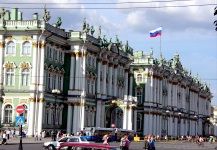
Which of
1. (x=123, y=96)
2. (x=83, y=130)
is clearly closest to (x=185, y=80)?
(x=123, y=96)

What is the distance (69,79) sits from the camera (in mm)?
88312

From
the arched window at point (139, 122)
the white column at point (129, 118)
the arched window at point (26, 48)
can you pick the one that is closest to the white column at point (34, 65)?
the arched window at point (26, 48)

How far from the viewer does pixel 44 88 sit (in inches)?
3159

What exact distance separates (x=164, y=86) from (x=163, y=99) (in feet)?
9.63

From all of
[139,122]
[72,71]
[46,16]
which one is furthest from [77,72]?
[139,122]

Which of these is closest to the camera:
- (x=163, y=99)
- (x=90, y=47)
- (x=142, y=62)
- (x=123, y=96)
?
(x=90, y=47)

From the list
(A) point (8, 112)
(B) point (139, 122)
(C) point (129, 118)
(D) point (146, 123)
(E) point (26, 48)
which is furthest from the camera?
(B) point (139, 122)

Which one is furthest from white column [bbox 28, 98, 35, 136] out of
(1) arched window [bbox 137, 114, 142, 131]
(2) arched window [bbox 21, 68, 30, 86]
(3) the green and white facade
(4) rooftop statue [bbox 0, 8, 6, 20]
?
(1) arched window [bbox 137, 114, 142, 131]

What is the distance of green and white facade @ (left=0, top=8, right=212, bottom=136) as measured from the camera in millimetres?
79688

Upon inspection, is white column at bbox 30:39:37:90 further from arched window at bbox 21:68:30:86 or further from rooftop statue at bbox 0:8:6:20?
rooftop statue at bbox 0:8:6:20

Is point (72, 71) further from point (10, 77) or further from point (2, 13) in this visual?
point (2, 13)

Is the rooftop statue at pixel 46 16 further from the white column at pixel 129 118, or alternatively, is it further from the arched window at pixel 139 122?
the arched window at pixel 139 122

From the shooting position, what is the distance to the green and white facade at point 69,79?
3137 inches

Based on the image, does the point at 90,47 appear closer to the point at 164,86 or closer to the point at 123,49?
the point at 123,49
